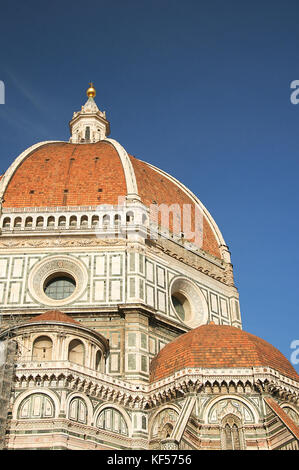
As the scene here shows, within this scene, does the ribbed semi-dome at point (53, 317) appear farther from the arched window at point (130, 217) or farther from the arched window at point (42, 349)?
the arched window at point (130, 217)

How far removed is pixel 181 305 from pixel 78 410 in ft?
36.1

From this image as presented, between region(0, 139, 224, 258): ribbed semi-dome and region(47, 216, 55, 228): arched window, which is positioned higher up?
region(0, 139, 224, 258): ribbed semi-dome

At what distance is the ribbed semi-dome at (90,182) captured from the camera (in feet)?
111

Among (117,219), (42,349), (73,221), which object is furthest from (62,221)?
(42,349)

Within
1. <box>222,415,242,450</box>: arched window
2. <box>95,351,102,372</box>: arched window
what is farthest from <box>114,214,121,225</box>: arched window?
<box>222,415,242,450</box>: arched window

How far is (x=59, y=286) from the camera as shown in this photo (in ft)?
102

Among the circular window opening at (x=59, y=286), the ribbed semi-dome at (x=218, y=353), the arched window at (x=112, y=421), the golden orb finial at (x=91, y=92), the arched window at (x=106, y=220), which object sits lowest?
the arched window at (x=112, y=421)

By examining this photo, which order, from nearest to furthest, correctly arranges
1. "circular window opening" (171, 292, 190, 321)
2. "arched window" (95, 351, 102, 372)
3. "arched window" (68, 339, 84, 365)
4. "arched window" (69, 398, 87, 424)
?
"arched window" (69, 398, 87, 424), "arched window" (68, 339, 84, 365), "arched window" (95, 351, 102, 372), "circular window opening" (171, 292, 190, 321)

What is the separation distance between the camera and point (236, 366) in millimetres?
24734

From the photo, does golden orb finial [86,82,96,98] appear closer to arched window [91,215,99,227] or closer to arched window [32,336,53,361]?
arched window [91,215,99,227]

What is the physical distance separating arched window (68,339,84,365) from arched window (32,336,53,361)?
94cm

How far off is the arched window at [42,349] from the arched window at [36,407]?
195 centimetres

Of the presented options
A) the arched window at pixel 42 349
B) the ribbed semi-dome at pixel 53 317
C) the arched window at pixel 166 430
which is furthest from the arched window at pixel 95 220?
the arched window at pixel 166 430

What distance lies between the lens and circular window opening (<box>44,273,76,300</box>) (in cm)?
3057
